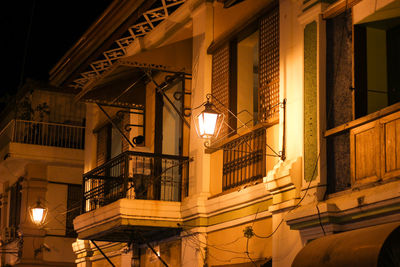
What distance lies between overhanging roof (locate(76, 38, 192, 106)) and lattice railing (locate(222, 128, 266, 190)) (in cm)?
237

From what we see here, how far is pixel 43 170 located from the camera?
24219 millimetres

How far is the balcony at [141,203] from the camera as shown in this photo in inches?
578

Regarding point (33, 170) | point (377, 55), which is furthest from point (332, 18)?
point (33, 170)

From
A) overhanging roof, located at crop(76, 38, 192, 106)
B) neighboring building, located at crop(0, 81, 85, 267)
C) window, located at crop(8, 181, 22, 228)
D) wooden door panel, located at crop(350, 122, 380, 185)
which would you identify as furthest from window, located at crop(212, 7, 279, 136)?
window, located at crop(8, 181, 22, 228)

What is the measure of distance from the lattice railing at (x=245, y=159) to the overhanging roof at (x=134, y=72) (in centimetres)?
237

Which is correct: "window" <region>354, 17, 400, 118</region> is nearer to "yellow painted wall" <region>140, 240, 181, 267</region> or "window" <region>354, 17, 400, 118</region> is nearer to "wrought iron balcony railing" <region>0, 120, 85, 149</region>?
"yellow painted wall" <region>140, 240, 181, 267</region>

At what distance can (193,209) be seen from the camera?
557 inches

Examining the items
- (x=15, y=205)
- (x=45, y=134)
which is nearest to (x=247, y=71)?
(x=45, y=134)

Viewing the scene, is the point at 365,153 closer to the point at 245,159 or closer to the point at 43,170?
the point at 245,159

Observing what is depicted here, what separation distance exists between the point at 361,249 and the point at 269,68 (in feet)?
15.6

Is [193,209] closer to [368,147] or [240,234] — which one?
[240,234]

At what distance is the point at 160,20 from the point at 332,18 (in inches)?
230

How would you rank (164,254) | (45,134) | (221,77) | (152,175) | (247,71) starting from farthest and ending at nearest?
(45,134)
(164,254)
(152,175)
(221,77)
(247,71)

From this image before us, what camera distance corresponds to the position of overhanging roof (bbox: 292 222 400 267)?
8.12 meters
